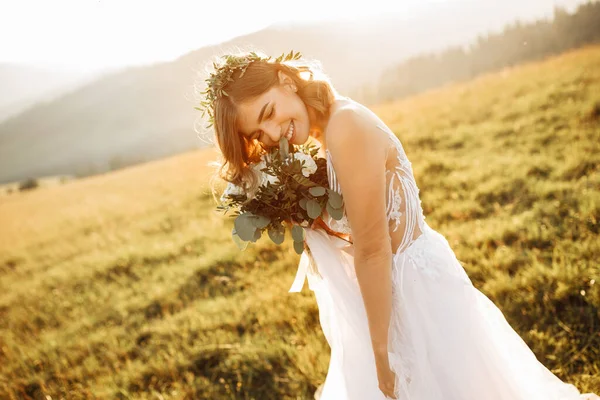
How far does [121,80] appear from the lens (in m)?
57.4

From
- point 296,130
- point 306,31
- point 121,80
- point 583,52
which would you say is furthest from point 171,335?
point 121,80

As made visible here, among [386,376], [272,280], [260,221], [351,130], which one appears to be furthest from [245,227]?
[272,280]

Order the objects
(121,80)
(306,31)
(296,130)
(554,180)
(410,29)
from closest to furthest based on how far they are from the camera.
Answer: (296,130) < (554,180) < (306,31) < (410,29) < (121,80)

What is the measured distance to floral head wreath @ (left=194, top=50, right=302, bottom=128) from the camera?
2.16 m

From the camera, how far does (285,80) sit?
221cm

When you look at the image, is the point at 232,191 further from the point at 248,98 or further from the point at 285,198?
the point at 248,98

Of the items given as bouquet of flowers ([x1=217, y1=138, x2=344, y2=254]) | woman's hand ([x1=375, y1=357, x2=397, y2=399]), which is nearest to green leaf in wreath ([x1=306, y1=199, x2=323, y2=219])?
bouquet of flowers ([x1=217, y1=138, x2=344, y2=254])

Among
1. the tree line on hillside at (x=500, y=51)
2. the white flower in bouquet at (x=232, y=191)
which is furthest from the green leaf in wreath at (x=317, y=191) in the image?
the tree line on hillside at (x=500, y=51)

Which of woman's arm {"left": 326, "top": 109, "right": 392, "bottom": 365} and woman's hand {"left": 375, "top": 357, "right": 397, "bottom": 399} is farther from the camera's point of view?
woman's hand {"left": 375, "top": 357, "right": 397, "bottom": 399}

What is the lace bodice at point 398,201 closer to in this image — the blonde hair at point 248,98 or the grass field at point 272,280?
the blonde hair at point 248,98

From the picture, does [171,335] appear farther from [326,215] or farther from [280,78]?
[280,78]

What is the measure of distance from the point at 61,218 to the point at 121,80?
50.1 m

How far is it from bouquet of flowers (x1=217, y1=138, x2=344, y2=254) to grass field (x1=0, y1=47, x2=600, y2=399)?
73.2 inches

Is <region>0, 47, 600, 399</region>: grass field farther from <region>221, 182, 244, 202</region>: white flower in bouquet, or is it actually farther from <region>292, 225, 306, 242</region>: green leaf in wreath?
<region>221, 182, 244, 202</region>: white flower in bouquet
